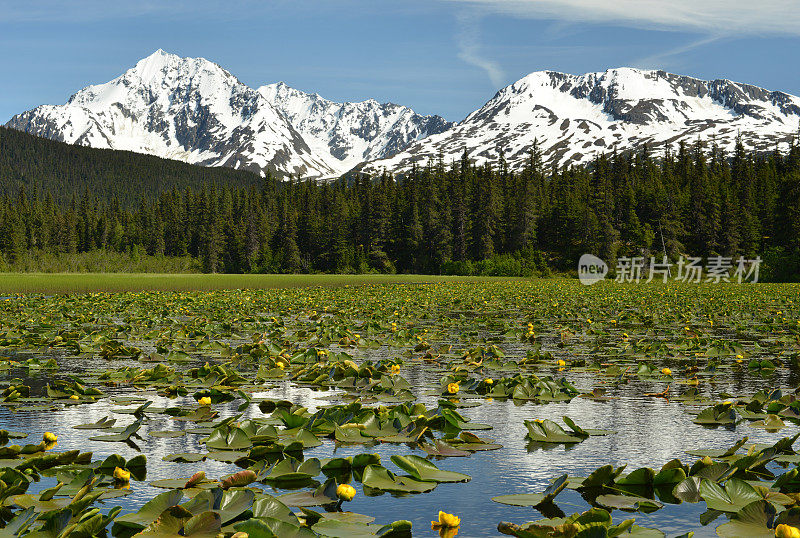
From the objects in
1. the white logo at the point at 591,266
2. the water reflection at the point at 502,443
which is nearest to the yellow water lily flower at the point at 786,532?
the water reflection at the point at 502,443

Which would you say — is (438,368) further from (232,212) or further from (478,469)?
(232,212)

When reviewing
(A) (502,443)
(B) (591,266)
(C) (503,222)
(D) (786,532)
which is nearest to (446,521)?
(D) (786,532)

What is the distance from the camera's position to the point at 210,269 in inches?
4828

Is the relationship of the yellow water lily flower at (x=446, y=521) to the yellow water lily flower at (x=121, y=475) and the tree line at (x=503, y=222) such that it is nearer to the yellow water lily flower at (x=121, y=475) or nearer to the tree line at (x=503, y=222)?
the yellow water lily flower at (x=121, y=475)

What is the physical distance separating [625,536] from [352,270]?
101 meters

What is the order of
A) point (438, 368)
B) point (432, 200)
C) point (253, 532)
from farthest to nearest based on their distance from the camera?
point (432, 200) → point (438, 368) → point (253, 532)

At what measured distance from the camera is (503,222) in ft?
325

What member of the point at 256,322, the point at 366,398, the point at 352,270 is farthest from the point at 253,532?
the point at 352,270

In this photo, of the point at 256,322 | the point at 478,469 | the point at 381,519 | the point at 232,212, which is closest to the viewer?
the point at 381,519

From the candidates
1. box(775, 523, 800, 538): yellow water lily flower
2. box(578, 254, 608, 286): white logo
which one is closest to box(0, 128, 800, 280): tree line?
box(578, 254, 608, 286): white logo

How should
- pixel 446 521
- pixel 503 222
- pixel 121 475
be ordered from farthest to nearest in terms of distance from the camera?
1. pixel 503 222
2. pixel 121 475
3. pixel 446 521

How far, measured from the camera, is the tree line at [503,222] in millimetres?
88812

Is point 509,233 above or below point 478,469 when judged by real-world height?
above

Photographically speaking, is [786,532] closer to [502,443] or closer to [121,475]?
[502,443]
